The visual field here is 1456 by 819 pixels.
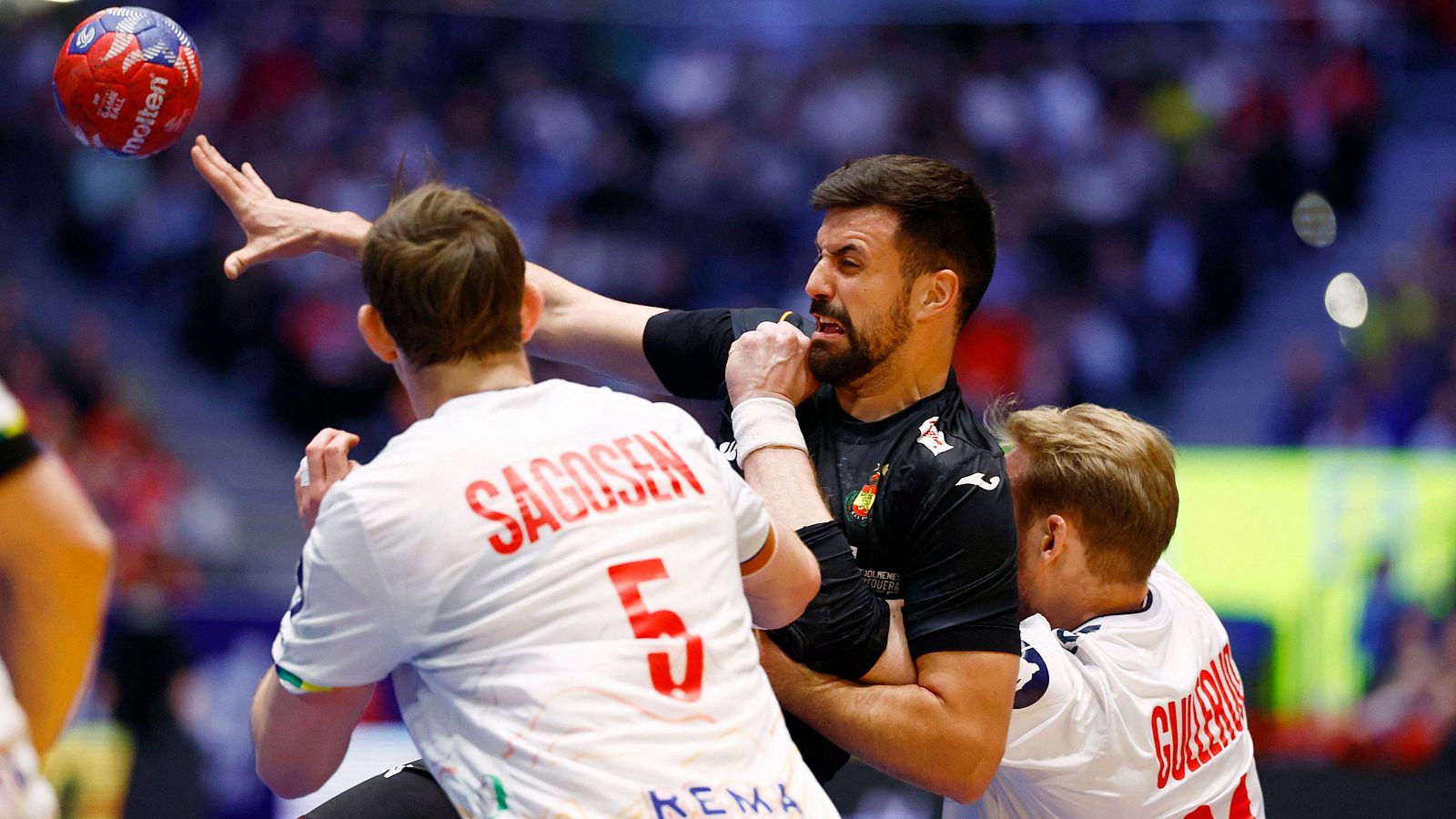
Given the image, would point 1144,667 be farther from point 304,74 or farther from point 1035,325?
point 304,74

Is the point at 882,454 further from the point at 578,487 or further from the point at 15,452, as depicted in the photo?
the point at 15,452

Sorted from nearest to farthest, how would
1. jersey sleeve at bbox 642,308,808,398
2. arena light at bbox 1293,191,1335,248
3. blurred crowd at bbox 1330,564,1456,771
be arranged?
jersey sleeve at bbox 642,308,808,398 < blurred crowd at bbox 1330,564,1456,771 < arena light at bbox 1293,191,1335,248

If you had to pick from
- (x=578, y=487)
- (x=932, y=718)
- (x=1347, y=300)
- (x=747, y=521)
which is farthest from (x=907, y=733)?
(x=1347, y=300)

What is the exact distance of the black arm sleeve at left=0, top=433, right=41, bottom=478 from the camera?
284cm

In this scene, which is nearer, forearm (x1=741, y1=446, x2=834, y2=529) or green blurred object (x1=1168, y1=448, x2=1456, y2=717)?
forearm (x1=741, y1=446, x2=834, y2=529)

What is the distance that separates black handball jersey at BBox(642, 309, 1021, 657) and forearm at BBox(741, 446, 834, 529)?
0.66 ft

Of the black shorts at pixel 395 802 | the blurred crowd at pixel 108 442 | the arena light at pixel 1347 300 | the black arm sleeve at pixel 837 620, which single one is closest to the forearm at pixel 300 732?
the black shorts at pixel 395 802

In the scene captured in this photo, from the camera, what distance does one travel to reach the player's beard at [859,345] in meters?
3.73

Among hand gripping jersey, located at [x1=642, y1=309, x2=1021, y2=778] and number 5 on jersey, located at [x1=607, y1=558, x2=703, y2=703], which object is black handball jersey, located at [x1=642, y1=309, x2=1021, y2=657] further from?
number 5 on jersey, located at [x1=607, y1=558, x2=703, y2=703]

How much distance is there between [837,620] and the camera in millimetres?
3402

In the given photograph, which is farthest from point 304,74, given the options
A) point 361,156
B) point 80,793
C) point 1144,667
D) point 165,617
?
point 1144,667

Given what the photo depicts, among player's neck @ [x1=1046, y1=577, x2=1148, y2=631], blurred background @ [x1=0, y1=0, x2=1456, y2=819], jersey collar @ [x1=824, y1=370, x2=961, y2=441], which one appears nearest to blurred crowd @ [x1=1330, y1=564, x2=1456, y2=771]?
blurred background @ [x1=0, y1=0, x2=1456, y2=819]

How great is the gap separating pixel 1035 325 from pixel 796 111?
11.9 ft

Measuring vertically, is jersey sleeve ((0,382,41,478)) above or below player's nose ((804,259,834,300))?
below
